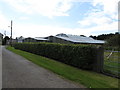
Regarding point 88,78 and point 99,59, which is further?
point 99,59

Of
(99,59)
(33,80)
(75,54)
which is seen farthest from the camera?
(75,54)

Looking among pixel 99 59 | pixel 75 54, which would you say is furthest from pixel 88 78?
pixel 75 54

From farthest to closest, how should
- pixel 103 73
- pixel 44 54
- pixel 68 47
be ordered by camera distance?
pixel 44 54 → pixel 68 47 → pixel 103 73

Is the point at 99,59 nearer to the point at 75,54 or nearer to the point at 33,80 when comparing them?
the point at 75,54

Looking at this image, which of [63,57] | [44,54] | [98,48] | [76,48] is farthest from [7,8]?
[98,48]

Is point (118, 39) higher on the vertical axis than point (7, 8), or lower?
lower

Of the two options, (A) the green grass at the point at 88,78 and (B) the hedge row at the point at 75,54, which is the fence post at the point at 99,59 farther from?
(A) the green grass at the point at 88,78

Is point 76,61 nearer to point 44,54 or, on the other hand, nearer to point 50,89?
point 50,89

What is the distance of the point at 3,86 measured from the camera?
5047 mm

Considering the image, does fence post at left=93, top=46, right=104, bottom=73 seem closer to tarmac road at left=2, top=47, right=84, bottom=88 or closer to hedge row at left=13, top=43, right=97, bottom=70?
hedge row at left=13, top=43, right=97, bottom=70

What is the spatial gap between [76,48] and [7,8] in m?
11.9

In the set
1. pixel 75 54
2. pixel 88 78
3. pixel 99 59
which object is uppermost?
pixel 75 54

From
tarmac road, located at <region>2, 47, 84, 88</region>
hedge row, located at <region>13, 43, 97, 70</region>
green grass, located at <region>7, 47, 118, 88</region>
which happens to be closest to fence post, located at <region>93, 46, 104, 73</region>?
hedge row, located at <region>13, 43, 97, 70</region>

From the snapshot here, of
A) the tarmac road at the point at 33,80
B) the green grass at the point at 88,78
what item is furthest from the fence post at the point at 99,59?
the tarmac road at the point at 33,80
